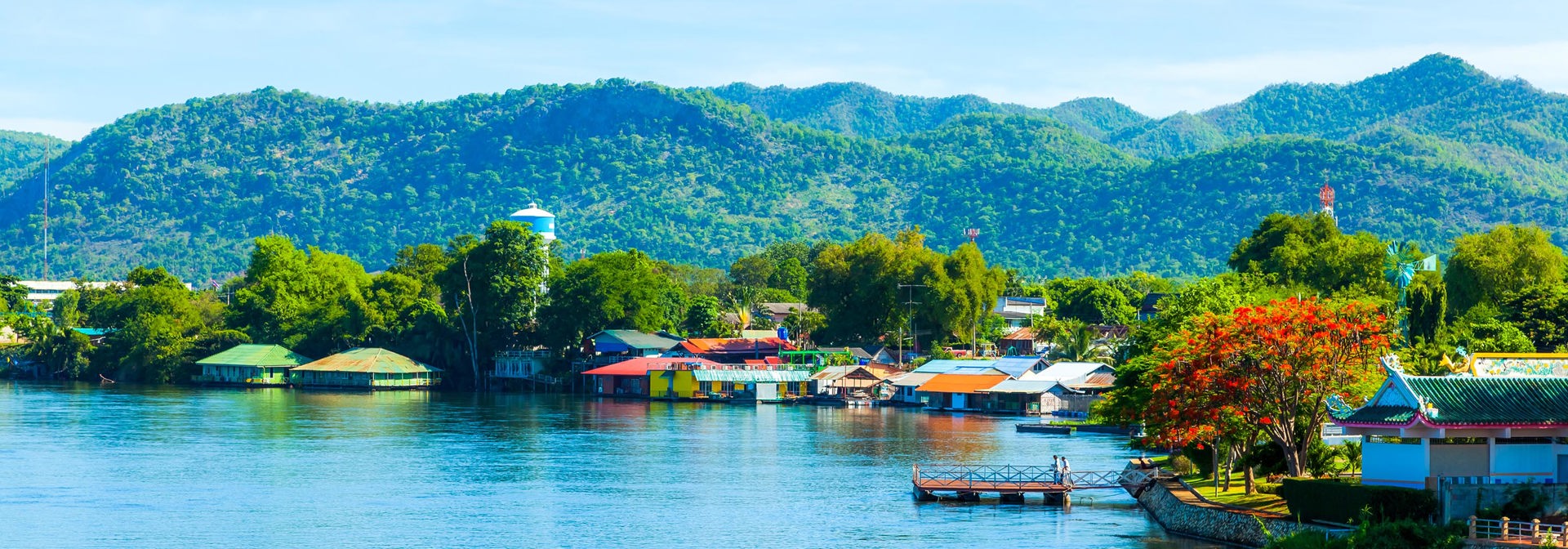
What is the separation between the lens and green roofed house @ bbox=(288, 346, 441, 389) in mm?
132125

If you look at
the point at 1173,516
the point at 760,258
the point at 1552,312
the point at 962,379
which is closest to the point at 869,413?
the point at 962,379

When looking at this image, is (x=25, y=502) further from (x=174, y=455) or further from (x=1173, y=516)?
(x=1173, y=516)

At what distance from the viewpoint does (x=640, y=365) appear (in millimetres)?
122375

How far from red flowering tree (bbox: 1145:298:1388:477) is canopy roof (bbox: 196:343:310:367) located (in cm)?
10705

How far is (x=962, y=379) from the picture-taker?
106 metres

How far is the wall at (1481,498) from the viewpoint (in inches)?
1411

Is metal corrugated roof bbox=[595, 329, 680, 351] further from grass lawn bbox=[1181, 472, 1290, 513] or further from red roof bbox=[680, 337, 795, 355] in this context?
grass lawn bbox=[1181, 472, 1290, 513]

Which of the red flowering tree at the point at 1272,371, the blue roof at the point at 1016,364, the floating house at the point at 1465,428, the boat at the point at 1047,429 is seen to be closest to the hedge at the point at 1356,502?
the floating house at the point at 1465,428

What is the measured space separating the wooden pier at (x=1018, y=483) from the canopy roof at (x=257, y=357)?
310 feet

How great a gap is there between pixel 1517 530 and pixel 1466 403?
3277 mm

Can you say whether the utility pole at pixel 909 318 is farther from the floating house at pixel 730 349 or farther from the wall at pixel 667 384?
the wall at pixel 667 384

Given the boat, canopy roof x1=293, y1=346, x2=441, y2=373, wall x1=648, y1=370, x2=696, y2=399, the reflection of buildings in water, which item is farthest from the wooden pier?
canopy roof x1=293, y1=346, x2=441, y2=373

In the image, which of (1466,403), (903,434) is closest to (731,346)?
(903,434)

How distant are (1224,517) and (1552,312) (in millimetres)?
36642
